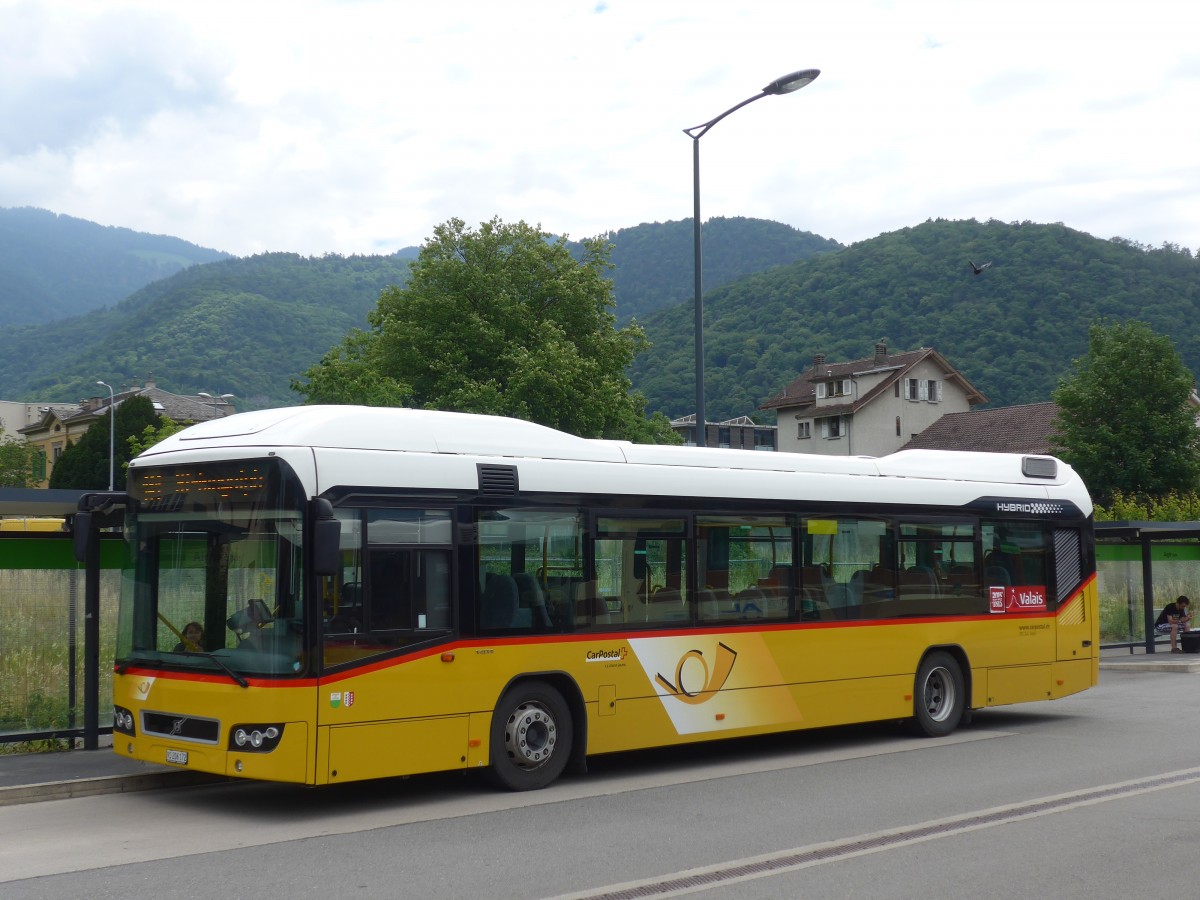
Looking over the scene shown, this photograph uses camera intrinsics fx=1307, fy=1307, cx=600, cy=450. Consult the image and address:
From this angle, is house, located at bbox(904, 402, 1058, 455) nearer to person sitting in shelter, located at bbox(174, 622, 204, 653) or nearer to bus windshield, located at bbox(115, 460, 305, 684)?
bus windshield, located at bbox(115, 460, 305, 684)

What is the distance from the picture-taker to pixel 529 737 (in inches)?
427

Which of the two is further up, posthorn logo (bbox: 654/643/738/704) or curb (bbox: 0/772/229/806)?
posthorn logo (bbox: 654/643/738/704)

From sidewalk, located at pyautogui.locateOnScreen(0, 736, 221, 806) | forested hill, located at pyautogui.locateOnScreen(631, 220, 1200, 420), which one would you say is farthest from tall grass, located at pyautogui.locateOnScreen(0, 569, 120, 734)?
forested hill, located at pyautogui.locateOnScreen(631, 220, 1200, 420)

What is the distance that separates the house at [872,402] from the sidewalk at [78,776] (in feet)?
225

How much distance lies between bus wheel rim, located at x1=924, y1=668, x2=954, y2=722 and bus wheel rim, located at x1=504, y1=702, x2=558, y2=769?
5302 mm

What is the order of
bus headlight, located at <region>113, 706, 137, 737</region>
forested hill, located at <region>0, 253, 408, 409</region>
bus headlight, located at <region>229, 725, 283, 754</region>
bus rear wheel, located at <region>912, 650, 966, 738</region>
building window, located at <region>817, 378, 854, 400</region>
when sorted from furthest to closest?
forested hill, located at <region>0, 253, 408, 409</region> → building window, located at <region>817, 378, 854, 400</region> → bus rear wheel, located at <region>912, 650, 966, 738</region> → bus headlight, located at <region>113, 706, 137, 737</region> → bus headlight, located at <region>229, 725, 283, 754</region>

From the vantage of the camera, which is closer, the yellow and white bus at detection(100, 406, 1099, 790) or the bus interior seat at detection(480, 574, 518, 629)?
the yellow and white bus at detection(100, 406, 1099, 790)

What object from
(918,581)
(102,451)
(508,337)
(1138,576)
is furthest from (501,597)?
(102,451)

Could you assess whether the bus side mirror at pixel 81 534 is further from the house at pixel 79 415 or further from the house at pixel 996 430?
the house at pixel 79 415

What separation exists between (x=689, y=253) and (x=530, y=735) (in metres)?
129

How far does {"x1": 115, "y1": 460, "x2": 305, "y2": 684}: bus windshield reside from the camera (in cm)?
944

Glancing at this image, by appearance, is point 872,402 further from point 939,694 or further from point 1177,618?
point 939,694

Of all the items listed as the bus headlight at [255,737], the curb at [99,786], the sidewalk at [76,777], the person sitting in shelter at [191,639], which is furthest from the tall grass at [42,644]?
the bus headlight at [255,737]

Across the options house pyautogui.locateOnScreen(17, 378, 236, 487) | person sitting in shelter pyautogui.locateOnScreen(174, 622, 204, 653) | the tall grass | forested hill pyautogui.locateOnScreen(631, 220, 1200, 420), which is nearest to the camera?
person sitting in shelter pyautogui.locateOnScreen(174, 622, 204, 653)
